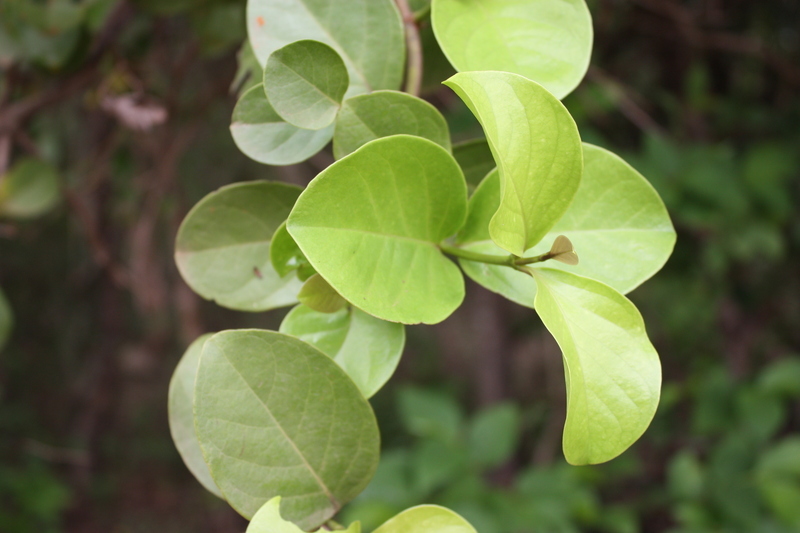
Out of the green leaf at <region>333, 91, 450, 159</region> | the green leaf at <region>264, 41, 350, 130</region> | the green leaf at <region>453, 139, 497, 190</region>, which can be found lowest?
the green leaf at <region>453, 139, 497, 190</region>

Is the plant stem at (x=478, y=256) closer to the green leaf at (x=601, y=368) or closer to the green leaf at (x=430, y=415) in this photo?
the green leaf at (x=601, y=368)

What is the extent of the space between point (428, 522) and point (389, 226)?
0.40 ft

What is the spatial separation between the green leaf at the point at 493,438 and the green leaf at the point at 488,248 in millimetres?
829

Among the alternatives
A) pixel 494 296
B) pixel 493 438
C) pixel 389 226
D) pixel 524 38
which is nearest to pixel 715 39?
pixel 494 296

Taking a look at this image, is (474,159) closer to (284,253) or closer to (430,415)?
(284,253)

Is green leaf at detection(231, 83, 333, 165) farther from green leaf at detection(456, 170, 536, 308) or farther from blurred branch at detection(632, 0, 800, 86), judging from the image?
blurred branch at detection(632, 0, 800, 86)

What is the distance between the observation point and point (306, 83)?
243 millimetres

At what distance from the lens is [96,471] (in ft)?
6.81

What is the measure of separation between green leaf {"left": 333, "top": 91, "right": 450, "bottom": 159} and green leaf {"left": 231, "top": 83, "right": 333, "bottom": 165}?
0.03 metres

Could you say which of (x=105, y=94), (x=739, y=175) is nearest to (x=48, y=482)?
(x=105, y=94)

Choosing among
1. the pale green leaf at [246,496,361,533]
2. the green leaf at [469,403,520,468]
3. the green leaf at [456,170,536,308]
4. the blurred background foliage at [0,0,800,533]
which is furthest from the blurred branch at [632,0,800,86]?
the pale green leaf at [246,496,361,533]

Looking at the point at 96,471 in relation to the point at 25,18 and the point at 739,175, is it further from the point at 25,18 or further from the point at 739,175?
the point at 739,175

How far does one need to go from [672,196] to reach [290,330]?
32.2 inches

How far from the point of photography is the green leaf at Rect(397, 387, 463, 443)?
1042mm
